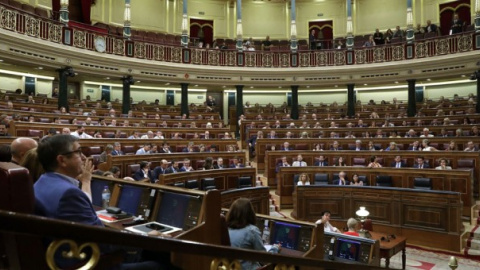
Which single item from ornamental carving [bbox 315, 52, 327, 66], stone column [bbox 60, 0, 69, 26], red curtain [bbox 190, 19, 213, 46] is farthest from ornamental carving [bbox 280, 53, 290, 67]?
stone column [bbox 60, 0, 69, 26]

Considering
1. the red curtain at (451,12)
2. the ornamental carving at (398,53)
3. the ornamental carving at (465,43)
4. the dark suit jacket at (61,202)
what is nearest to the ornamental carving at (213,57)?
the ornamental carving at (398,53)

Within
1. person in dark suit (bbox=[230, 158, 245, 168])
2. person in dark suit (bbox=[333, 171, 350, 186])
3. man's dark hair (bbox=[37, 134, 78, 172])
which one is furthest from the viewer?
person in dark suit (bbox=[230, 158, 245, 168])

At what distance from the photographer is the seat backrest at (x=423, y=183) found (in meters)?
7.32

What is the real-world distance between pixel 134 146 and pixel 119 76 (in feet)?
20.3

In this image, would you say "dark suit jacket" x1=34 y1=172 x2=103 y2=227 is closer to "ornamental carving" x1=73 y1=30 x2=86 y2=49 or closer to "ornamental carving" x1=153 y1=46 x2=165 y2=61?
"ornamental carving" x1=73 y1=30 x2=86 y2=49

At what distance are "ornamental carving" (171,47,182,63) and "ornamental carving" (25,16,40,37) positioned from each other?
5.12 metres

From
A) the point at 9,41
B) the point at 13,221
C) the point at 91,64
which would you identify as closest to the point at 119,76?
the point at 91,64

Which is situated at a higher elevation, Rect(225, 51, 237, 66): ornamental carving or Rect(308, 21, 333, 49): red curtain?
Rect(308, 21, 333, 49): red curtain

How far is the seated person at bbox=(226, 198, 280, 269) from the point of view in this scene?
258 centimetres

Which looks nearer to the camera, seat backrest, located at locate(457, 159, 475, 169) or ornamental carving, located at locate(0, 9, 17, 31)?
seat backrest, located at locate(457, 159, 475, 169)

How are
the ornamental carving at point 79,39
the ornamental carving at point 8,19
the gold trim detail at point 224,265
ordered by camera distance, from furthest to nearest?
the ornamental carving at point 79,39
the ornamental carving at point 8,19
the gold trim detail at point 224,265

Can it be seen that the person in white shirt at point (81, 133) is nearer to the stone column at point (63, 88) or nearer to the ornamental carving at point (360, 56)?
the stone column at point (63, 88)

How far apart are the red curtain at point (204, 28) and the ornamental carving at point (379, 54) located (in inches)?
326

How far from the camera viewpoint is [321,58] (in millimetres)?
15625
